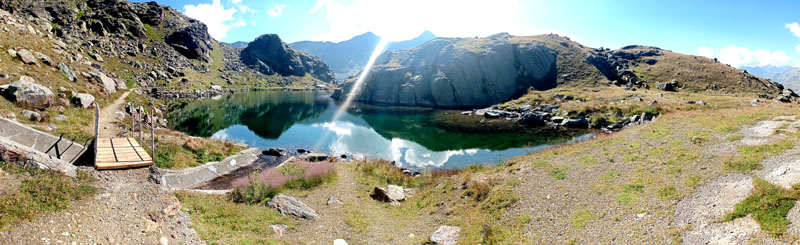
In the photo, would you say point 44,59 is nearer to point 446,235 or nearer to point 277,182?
point 277,182

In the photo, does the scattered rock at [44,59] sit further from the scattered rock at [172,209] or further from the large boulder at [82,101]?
the scattered rock at [172,209]

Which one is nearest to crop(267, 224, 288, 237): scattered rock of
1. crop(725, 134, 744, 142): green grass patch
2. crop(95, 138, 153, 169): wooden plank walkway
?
crop(95, 138, 153, 169): wooden plank walkway

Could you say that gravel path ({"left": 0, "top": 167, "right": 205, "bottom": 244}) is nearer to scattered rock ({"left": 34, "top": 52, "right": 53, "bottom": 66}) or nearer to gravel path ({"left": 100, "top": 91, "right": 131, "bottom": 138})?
gravel path ({"left": 100, "top": 91, "right": 131, "bottom": 138})

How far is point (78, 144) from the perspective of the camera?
22.9 metres

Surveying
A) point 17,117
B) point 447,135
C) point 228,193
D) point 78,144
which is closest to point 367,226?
point 228,193

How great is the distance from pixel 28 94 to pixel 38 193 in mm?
27328

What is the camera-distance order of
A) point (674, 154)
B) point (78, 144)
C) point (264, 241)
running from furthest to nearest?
1. point (78, 144)
2. point (674, 154)
3. point (264, 241)

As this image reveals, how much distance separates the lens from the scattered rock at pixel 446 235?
53.7ft

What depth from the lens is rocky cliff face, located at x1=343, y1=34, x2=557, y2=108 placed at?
135 metres

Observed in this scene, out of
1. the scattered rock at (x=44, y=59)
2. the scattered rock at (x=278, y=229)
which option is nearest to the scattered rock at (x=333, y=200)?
the scattered rock at (x=278, y=229)

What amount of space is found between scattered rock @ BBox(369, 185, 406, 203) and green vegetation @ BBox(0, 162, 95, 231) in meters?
16.1

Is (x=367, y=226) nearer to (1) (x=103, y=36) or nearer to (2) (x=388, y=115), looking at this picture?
(2) (x=388, y=115)

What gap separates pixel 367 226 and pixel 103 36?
21577 cm

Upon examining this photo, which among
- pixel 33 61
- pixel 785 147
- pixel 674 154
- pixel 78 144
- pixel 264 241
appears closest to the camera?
pixel 264 241
